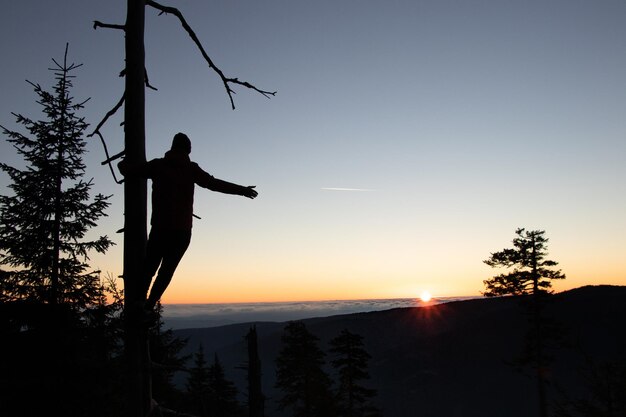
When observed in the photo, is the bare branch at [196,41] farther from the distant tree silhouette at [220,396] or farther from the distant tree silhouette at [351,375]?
the distant tree silhouette at [220,396]

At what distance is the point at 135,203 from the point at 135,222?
0.56 feet

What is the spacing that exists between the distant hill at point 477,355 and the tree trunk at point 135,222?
97.1 meters

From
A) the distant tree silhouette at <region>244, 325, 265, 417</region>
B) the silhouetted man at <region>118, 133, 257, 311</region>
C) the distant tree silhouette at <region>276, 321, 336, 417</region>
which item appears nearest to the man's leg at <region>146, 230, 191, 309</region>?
the silhouetted man at <region>118, 133, 257, 311</region>

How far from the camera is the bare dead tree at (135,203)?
3631mm

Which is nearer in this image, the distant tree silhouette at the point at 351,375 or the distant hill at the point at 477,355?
the distant tree silhouette at the point at 351,375

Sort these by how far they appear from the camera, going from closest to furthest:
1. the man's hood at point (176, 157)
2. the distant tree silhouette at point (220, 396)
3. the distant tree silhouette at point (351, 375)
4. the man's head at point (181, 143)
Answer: the man's hood at point (176, 157)
the man's head at point (181, 143)
the distant tree silhouette at point (351, 375)
the distant tree silhouette at point (220, 396)

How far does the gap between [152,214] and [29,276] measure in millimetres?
16979

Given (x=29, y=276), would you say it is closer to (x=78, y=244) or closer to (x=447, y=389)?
(x=78, y=244)

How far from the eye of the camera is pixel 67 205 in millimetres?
18359

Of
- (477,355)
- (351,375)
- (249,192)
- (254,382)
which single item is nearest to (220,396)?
(351,375)

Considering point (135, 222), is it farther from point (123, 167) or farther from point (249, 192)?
point (249, 192)

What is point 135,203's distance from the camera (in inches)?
152

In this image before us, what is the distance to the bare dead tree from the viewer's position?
3631mm

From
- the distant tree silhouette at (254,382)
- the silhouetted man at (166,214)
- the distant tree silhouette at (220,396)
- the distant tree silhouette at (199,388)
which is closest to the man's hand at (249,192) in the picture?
the silhouetted man at (166,214)
